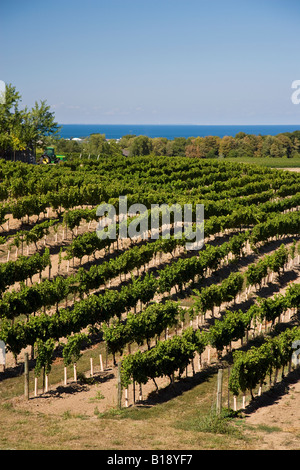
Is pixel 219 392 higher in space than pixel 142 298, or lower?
lower

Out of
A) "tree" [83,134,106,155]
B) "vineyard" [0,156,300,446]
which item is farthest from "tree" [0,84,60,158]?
"tree" [83,134,106,155]

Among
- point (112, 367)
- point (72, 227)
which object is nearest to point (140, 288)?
point (112, 367)

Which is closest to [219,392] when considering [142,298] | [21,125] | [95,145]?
[142,298]

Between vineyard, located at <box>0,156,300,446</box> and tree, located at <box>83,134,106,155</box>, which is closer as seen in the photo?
vineyard, located at <box>0,156,300,446</box>

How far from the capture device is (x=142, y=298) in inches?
1101

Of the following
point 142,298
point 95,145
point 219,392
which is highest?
point 95,145

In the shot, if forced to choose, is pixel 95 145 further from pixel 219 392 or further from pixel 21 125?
pixel 219 392

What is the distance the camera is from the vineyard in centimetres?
2212

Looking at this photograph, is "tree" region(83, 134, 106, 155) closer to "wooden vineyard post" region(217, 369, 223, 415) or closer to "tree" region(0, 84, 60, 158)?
"tree" region(0, 84, 60, 158)

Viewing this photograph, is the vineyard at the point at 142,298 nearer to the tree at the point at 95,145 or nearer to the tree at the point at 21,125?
the tree at the point at 21,125

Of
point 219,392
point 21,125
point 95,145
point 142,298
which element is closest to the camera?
point 219,392

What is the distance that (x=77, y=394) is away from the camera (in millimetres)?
22031

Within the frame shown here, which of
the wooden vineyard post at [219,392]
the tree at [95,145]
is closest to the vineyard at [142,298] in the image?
the wooden vineyard post at [219,392]

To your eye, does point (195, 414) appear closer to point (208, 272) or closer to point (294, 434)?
point (294, 434)
